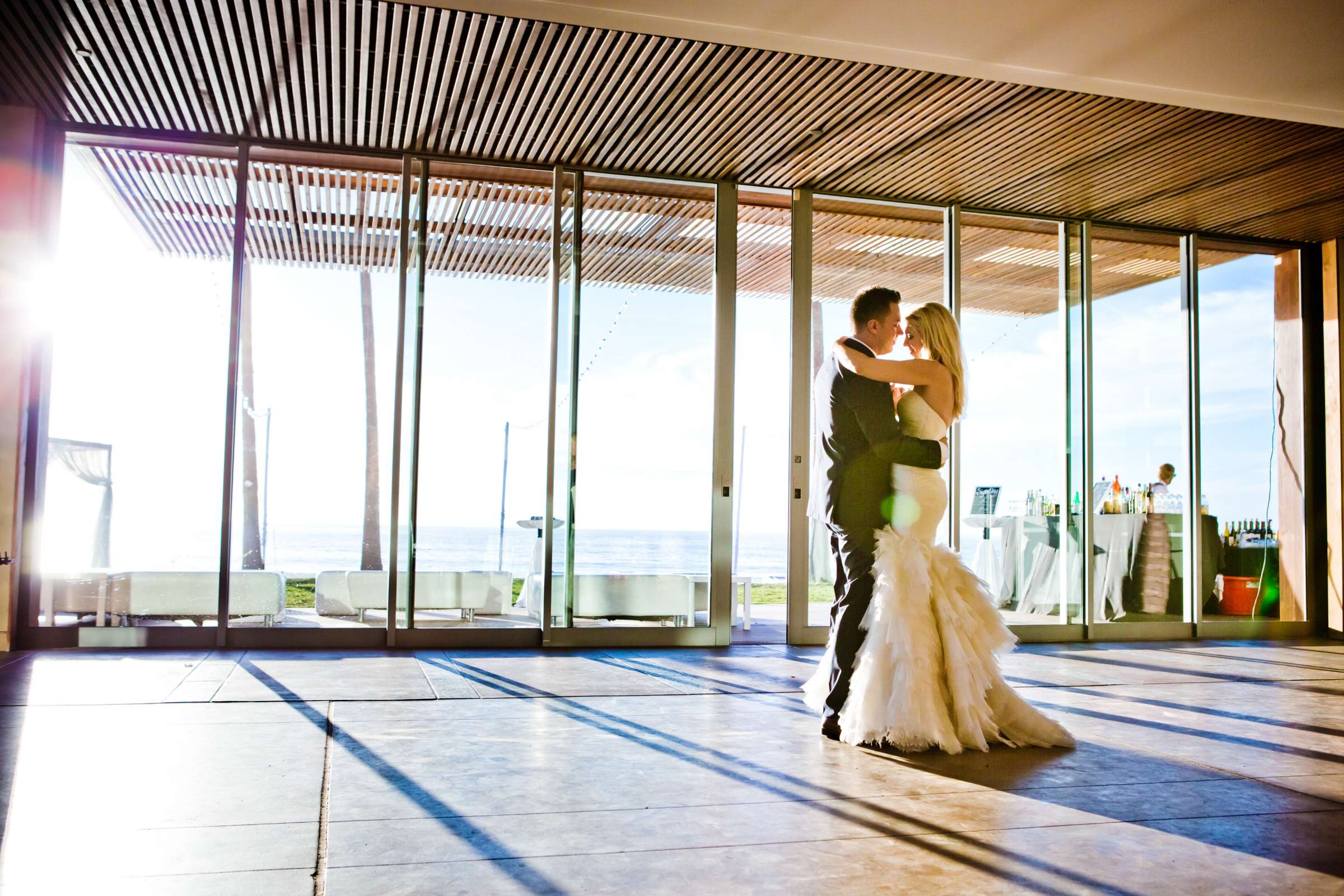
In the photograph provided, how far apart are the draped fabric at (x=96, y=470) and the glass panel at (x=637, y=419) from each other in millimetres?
2676

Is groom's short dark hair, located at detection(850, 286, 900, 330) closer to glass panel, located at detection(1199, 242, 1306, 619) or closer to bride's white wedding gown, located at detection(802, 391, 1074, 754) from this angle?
bride's white wedding gown, located at detection(802, 391, 1074, 754)

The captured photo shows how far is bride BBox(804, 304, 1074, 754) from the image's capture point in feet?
12.6

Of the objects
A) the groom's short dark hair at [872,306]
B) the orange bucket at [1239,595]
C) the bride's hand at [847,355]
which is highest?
the groom's short dark hair at [872,306]

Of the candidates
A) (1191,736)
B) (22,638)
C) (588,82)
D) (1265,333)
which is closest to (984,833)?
(1191,736)

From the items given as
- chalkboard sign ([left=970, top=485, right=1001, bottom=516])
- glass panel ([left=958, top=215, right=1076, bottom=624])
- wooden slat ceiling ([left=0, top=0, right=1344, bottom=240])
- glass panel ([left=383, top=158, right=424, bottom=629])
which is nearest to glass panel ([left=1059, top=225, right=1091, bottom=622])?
glass panel ([left=958, top=215, right=1076, bottom=624])

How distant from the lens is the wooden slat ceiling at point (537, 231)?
6559 mm

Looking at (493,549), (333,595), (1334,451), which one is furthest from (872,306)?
(1334,451)

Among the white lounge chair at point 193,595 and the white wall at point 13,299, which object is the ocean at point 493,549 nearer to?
the white lounge chair at point 193,595

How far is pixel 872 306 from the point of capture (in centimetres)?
432

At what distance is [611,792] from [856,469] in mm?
1652

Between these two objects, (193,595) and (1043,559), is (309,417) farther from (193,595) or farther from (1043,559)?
(1043,559)

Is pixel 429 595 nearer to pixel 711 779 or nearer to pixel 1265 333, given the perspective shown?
pixel 711 779

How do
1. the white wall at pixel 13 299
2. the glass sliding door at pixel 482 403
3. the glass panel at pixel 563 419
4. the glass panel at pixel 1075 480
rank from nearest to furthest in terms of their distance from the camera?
the white wall at pixel 13 299 < the glass sliding door at pixel 482 403 < the glass panel at pixel 563 419 < the glass panel at pixel 1075 480

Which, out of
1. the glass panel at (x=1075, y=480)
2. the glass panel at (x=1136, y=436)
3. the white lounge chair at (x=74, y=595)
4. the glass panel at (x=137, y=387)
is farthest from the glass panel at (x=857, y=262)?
the white lounge chair at (x=74, y=595)
